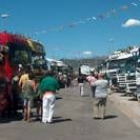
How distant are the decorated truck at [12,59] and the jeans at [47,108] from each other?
6.17ft

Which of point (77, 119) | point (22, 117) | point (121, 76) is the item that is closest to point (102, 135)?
point (77, 119)

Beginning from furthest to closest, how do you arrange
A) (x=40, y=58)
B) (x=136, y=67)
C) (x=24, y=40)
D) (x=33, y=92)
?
(x=136, y=67), (x=40, y=58), (x=24, y=40), (x=33, y=92)

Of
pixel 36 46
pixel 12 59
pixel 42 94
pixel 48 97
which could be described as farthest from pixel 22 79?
pixel 36 46

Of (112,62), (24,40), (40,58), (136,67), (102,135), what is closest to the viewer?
(102,135)

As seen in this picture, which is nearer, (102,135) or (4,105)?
(102,135)

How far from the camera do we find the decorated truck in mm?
20531

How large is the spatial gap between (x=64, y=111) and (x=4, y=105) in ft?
14.9

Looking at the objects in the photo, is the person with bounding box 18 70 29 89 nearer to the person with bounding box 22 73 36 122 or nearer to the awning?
the person with bounding box 22 73 36 122

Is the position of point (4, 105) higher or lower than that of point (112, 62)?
lower

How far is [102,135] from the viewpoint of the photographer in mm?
15609

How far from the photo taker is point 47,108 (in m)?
18.9

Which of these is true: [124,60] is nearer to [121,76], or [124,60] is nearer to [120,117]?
[121,76]

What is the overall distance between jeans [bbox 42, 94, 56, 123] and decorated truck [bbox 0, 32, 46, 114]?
1.88 metres

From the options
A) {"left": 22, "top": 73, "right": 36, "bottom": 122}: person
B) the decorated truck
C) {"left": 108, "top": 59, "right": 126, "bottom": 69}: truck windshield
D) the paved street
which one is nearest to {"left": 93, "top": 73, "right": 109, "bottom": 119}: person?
the paved street
